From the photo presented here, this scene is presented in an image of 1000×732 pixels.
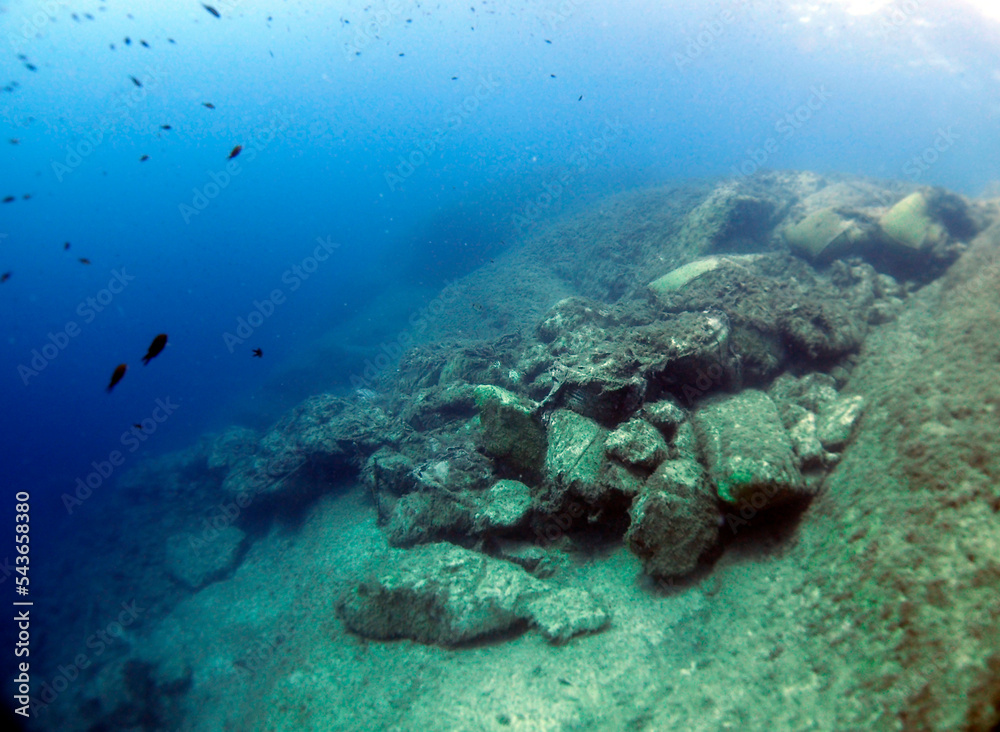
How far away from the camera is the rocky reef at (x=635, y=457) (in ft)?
13.9

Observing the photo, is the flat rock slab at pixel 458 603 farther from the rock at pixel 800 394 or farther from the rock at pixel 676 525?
the rock at pixel 800 394

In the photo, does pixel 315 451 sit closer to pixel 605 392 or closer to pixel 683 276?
pixel 605 392

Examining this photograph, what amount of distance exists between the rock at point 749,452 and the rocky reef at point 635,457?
0.03 metres

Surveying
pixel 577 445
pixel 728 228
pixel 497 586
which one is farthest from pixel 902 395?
pixel 728 228

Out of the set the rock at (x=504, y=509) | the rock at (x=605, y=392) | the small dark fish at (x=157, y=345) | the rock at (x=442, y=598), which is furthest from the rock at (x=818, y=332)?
the small dark fish at (x=157, y=345)

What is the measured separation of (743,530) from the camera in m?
4.40

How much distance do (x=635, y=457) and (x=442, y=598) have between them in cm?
311

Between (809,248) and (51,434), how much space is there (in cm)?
6041

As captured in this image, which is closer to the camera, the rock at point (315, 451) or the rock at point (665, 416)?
the rock at point (665, 416)

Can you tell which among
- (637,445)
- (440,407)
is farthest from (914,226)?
(440,407)

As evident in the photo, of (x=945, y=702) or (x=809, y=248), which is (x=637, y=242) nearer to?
(x=809, y=248)

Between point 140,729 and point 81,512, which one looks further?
point 81,512

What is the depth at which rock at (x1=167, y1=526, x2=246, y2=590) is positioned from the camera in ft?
34.1

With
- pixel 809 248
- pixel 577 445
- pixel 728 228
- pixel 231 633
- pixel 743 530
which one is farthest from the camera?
pixel 728 228
